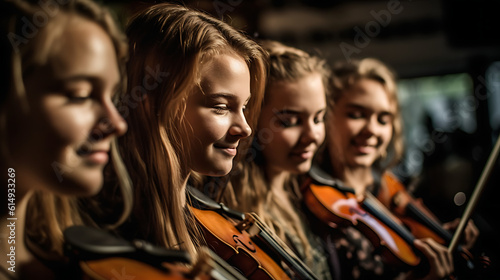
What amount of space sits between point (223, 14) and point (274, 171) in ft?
1.44

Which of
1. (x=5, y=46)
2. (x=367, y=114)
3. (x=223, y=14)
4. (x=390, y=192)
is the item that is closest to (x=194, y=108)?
(x=223, y=14)

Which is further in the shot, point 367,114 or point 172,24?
point 367,114

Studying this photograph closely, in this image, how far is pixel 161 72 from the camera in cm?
79

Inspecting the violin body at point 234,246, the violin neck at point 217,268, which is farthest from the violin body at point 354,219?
the violin neck at point 217,268

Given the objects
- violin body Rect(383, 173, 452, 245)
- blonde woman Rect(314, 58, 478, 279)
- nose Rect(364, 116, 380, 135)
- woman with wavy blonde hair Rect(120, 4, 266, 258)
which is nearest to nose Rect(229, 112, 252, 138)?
woman with wavy blonde hair Rect(120, 4, 266, 258)

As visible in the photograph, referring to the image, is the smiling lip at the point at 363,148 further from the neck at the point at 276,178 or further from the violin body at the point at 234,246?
the violin body at the point at 234,246

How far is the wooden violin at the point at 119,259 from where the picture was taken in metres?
0.61

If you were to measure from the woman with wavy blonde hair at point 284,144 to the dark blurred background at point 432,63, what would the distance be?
0.16 m

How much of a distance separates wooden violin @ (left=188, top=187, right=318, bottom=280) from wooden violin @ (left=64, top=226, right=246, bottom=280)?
0.18 metres

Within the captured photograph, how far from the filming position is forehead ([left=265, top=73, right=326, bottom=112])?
42.8 inches

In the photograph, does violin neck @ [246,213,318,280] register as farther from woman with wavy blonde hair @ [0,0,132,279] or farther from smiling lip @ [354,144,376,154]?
smiling lip @ [354,144,376,154]

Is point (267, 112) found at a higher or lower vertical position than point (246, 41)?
lower

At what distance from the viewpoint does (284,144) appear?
3.71 ft

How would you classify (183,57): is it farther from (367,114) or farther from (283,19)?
(283,19)
